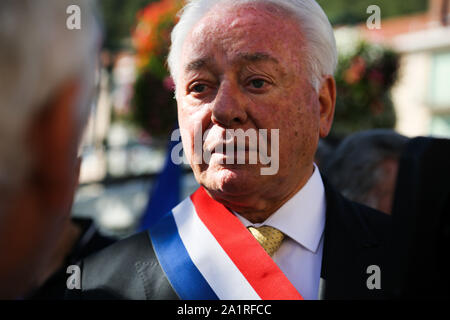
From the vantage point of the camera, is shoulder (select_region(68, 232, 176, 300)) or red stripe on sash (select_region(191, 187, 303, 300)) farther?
shoulder (select_region(68, 232, 176, 300))

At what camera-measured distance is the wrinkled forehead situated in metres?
1.27

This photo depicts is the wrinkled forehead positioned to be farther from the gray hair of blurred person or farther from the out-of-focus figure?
the gray hair of blurred person

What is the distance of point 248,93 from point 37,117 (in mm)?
903

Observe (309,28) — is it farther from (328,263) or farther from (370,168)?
(370,168)

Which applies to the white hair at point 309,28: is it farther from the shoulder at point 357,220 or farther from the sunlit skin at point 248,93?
the shoulder at point 357,220

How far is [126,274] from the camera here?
144 cm

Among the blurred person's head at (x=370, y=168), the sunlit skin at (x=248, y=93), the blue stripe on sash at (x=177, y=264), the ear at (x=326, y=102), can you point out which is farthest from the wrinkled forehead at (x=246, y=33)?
the blurred person's head at (x=370, y=168)

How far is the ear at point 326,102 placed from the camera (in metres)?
1.49

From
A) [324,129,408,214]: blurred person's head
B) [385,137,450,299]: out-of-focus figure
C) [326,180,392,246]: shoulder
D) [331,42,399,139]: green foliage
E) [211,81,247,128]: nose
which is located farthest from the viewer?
[331,42,399,139]: green foliage

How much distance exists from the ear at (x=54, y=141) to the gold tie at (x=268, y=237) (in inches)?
38.2

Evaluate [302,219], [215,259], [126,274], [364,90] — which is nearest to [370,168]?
[302,219]

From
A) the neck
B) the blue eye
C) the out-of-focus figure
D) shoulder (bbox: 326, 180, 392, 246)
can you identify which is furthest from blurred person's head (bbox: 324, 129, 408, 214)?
the out-of-focus figure

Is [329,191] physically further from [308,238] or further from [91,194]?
[91,194]

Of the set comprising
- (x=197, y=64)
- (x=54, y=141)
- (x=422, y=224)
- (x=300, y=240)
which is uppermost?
(x=197, y=64)
